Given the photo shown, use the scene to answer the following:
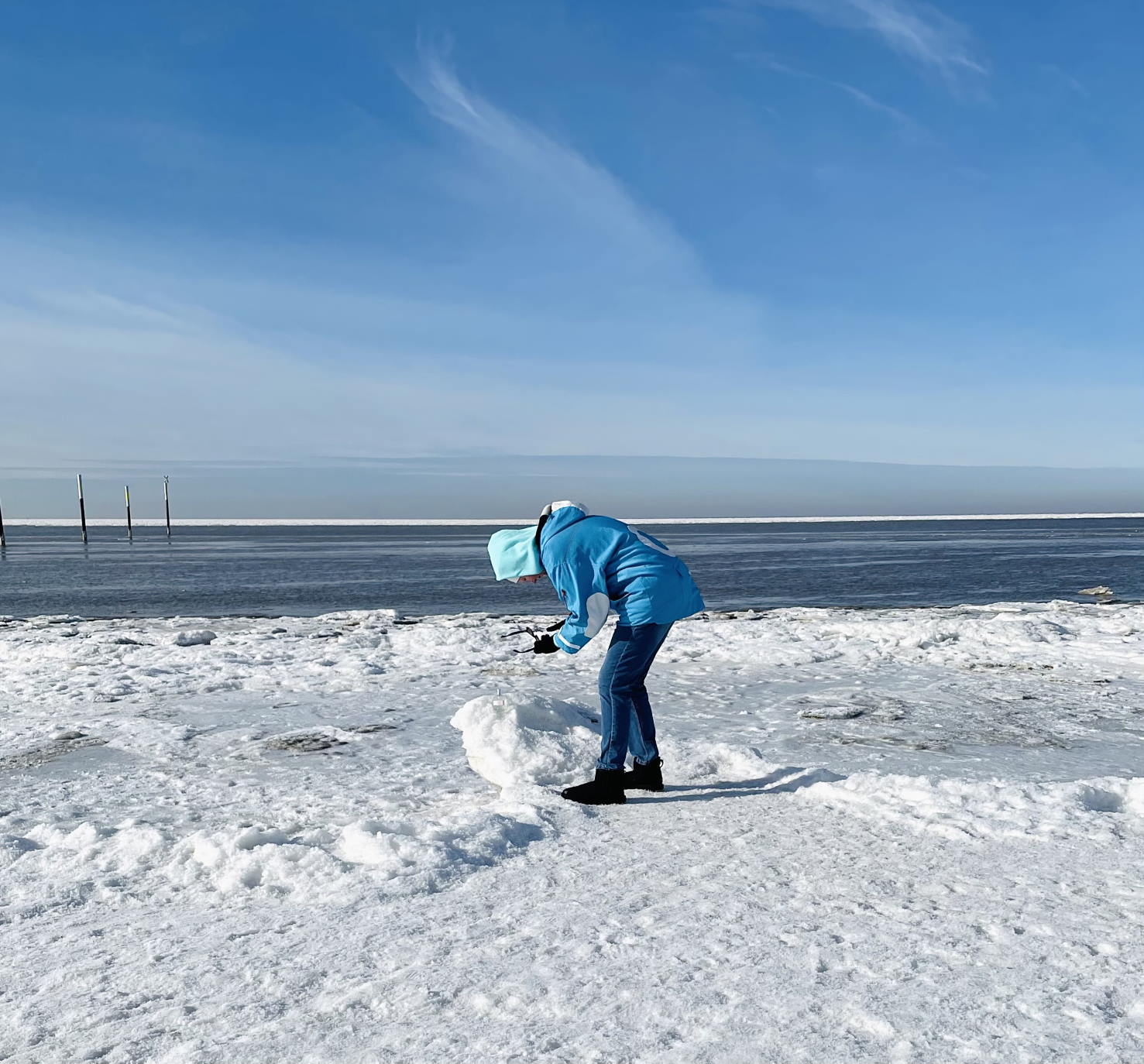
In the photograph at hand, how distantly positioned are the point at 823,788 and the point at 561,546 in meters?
1.92

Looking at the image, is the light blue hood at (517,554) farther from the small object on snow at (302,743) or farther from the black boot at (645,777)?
the small object on snow at (302,743)

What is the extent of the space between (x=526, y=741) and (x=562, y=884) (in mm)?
1949

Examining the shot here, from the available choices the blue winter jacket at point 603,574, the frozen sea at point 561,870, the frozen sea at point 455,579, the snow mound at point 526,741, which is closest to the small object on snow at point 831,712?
the frozen sea at point 561,870

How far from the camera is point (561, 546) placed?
14.5ft

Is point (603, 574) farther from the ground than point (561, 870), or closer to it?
farther from the ground

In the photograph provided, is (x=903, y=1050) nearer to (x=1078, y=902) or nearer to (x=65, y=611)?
(x=1078, y=902)

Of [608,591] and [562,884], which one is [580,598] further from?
[562,884]

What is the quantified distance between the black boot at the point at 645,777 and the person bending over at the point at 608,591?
0.15 meters

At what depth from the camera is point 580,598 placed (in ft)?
14.3

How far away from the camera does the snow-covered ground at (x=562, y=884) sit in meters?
2.54

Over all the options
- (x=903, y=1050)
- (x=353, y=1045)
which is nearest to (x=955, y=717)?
(x=903, y=1050)

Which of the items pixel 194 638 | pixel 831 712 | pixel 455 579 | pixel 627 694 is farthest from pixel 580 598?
pixel 455 579

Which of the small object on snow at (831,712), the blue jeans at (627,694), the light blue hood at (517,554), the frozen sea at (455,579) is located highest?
the light blue hood at (517,554)

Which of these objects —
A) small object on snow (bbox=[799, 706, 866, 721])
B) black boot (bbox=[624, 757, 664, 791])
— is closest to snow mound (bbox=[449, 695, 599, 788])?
black boot (bbox=[624, 757, 664, 791])
